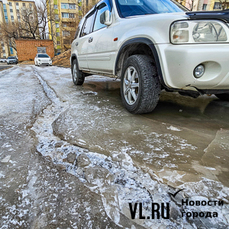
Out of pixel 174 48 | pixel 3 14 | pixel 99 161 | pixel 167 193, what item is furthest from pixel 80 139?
pixel 3 14

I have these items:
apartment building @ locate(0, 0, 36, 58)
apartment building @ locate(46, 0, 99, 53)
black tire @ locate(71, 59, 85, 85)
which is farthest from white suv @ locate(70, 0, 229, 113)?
apartment building @ locate(0, 0, 36, 58)

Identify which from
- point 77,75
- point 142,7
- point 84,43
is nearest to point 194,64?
point 142,7

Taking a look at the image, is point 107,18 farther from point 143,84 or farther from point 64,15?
point 64,15

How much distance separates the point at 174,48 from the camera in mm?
1548

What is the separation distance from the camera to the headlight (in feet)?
4.84

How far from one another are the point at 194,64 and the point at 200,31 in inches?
13.0

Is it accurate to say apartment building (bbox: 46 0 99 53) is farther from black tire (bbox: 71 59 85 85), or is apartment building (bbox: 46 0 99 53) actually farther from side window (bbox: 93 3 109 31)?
side window (bbox: 93 3 109 31)

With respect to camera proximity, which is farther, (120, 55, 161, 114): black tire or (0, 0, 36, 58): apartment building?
(0, 0, 36, 58): apartment building

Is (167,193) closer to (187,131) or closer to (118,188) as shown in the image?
(118,188)

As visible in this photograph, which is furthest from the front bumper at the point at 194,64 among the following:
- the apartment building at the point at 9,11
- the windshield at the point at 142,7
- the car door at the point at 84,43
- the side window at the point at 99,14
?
the apartment building at the point at 9,11

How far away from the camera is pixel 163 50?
5.37 ft

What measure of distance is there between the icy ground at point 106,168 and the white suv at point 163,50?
0.44 meters

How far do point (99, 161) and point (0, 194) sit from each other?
2.04 ft

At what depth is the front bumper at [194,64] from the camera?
1469 mm
